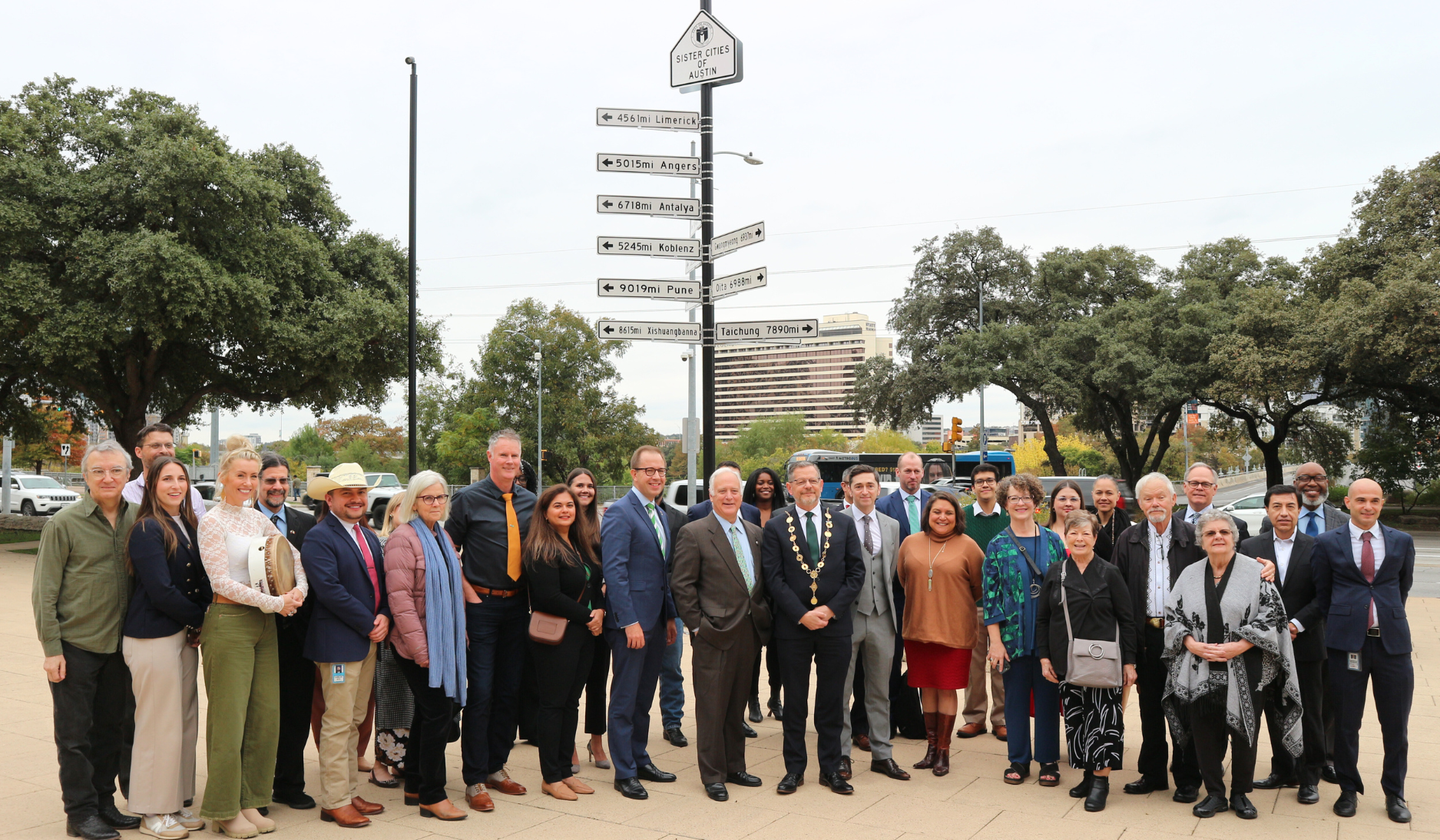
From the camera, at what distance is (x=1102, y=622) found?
543 centimetres

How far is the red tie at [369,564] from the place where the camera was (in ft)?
16.8

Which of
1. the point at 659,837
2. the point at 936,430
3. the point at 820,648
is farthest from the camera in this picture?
the point at 936,430

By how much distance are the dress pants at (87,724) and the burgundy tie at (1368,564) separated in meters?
6.51

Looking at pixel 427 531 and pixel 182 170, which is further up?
pixel 182 170

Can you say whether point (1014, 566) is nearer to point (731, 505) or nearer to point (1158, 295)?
point (731, 505)

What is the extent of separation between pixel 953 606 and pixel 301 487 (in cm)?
5657

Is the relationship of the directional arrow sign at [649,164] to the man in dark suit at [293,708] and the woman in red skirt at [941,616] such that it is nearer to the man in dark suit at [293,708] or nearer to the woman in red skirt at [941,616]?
the woman in red skirt at [941,616]

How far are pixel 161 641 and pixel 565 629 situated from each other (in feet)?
6.50

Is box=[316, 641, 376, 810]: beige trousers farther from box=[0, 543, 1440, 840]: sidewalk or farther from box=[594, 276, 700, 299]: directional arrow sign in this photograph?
box=[594, 276, 700, 299]: directional arrow sign

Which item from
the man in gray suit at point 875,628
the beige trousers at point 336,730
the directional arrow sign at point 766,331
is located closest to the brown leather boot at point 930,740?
the man in gray suit at point 875,628

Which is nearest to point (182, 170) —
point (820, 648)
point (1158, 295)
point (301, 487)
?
point (820, 648)

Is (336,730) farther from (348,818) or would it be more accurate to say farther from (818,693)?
(818,693)

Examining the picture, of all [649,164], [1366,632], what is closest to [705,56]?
[649,164]

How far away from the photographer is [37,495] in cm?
3616
